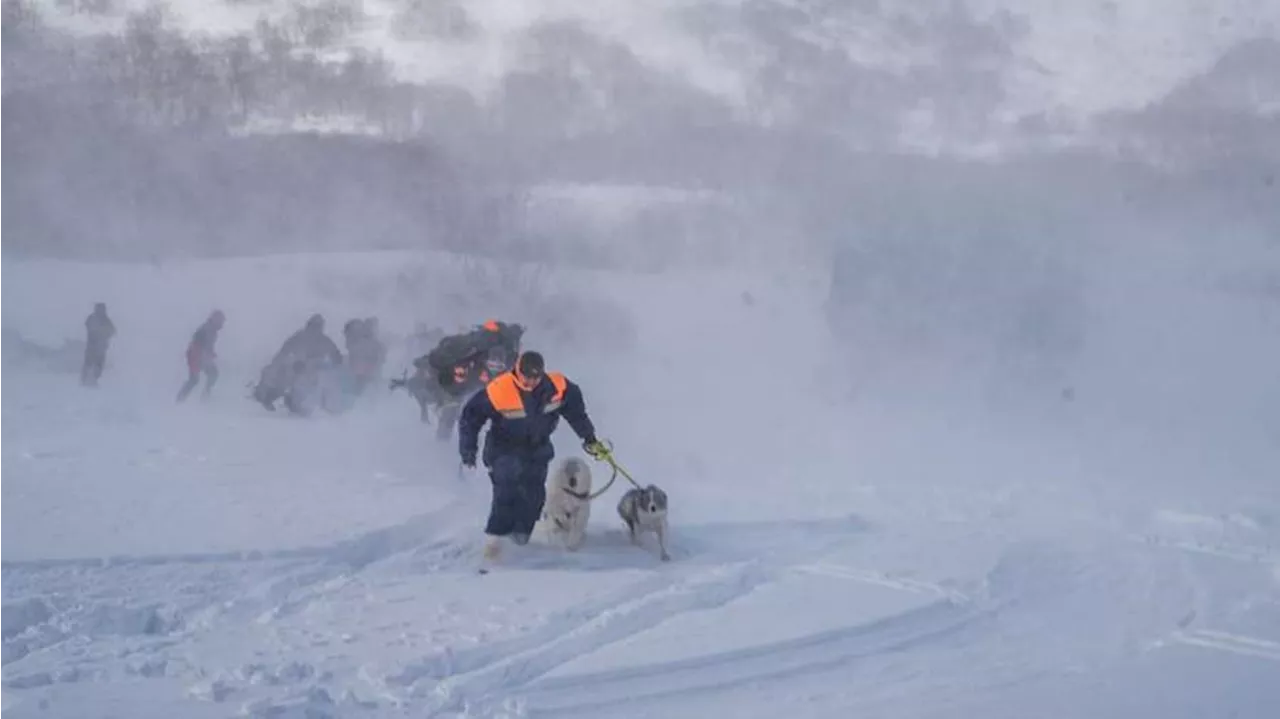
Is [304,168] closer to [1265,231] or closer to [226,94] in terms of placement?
[226,94]

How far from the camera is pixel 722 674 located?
424 cm

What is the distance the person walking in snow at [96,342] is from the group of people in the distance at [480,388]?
0.4 inches

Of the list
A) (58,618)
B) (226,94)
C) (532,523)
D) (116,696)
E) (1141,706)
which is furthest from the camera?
(226,94)

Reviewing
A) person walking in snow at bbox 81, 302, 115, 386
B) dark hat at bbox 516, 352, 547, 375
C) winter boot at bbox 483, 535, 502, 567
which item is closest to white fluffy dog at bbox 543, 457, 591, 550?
winter boot at bbox 483, 535, 502, 567

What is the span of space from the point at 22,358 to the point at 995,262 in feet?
44.1

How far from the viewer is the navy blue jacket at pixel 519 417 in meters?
5.58

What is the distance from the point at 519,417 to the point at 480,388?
2.50 meters

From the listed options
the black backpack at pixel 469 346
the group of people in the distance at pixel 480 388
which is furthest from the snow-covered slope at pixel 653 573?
the black backpack at pixel 469 346

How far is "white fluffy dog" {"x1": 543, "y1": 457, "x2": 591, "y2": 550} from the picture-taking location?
5.80 metres

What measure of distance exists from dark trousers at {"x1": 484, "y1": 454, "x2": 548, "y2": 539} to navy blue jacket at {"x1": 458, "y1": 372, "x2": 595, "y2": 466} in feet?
0.13

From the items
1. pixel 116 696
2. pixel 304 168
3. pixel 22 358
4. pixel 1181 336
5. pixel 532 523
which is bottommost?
pixel 116 696

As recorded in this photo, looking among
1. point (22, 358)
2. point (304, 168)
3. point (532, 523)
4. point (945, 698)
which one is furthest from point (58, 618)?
point (304, 168)

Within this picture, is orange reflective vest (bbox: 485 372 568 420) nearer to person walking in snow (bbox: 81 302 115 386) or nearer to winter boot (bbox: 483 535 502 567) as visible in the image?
winter boot (bbox: 483 535 502 567)

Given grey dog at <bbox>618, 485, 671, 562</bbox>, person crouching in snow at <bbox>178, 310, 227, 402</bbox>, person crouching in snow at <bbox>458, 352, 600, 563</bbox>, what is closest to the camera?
person crouching in snow at <bbox>458, 352, 600, 563</bbox>
